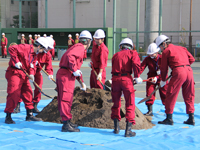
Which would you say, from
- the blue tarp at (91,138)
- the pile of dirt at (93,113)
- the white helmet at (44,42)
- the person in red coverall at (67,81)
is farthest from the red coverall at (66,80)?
the white helmet at (44,42)

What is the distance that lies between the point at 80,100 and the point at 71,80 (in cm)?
147

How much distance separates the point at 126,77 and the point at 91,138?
4.47 feet

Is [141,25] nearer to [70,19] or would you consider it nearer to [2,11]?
[70,19]

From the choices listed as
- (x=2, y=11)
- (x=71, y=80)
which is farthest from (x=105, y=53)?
(x=2, y=11)

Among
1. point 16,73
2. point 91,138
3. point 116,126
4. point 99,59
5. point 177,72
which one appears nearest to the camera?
point 91,138

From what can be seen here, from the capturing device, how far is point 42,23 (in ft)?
138

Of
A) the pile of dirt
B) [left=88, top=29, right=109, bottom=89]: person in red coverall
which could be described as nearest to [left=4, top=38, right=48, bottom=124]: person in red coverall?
the pile of dirt

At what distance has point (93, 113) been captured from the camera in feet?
22.7

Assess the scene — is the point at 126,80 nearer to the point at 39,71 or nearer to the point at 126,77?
the point at 126,77

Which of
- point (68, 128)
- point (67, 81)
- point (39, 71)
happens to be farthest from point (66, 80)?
point (39, 71)

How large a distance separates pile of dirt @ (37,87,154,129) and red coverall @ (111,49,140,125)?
72 cm

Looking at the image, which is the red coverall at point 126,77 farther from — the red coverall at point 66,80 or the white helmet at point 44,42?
the white helmet at point 44,42

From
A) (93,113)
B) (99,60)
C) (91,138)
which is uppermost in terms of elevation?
(99,60)

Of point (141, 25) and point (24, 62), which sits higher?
point (141, 25)
